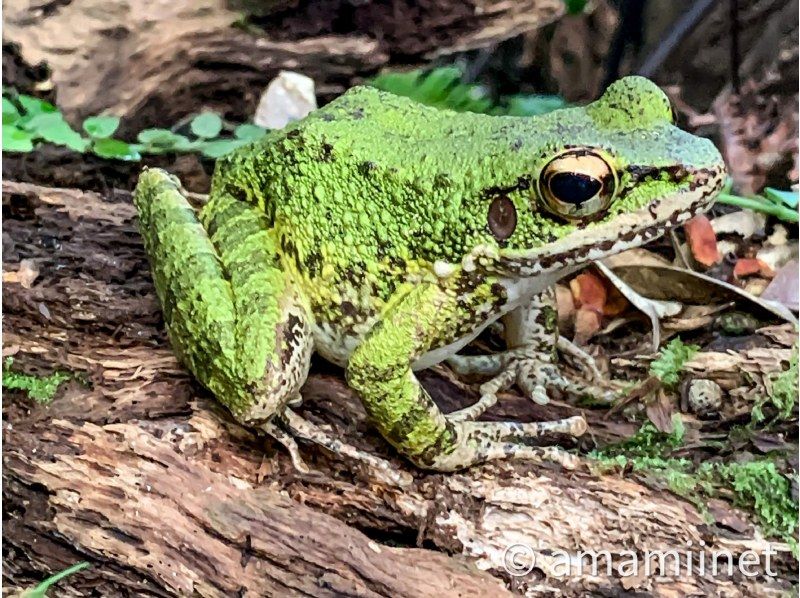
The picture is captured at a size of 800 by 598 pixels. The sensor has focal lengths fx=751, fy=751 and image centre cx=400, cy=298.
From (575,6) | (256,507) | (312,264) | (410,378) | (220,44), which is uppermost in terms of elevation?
(575,6)

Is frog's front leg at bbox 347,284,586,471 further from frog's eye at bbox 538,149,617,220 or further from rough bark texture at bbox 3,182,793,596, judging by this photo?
frog's eye at bbox 538,149,617,220

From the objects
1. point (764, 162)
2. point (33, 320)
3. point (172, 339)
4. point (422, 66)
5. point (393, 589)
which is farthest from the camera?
point (422, 66)

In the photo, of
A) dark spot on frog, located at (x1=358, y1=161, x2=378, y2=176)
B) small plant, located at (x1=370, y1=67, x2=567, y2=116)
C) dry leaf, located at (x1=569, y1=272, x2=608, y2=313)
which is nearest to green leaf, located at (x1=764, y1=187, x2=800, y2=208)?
dry leaf, located at (x1=569, y1=272, x2=608, y2=313)

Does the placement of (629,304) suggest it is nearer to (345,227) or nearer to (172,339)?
(345,227)

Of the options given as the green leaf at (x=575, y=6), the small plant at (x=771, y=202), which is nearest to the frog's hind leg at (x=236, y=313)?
the green leaf at (x=575, y=6)

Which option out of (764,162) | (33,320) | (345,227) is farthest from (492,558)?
(764,162)

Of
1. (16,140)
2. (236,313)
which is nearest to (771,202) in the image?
(236,313)

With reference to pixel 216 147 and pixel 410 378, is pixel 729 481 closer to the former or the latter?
pixel 410 378
